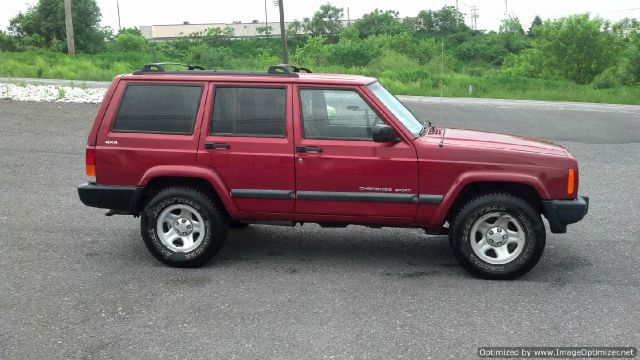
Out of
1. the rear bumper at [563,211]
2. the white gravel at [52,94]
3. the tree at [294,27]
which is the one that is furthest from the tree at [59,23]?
the rear bumper at [563,211]

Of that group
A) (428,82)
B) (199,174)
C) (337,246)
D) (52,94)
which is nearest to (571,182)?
(337,246)

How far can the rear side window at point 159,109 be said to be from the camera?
6.05m

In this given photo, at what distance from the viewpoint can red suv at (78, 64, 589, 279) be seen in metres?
5.69

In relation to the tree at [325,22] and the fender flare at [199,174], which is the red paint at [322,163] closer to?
the fender flare at [199,174]

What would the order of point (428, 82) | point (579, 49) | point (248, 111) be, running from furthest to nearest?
point (579, 49)
point (428, 82)
point (248, 111)

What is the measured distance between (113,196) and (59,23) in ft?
191

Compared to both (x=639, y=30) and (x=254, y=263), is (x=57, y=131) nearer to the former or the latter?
(x=254, y=263)

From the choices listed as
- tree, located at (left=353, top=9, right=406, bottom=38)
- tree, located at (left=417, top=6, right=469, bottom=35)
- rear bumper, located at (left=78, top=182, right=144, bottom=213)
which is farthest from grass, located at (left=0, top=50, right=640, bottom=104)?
tree, located at (left=417, top=6, right=469, bottom=35)

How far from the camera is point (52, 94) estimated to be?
18.7 meters

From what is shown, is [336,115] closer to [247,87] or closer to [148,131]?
[247,87]

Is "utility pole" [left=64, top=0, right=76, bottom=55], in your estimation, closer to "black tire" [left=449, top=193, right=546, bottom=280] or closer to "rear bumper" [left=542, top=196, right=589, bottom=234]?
"black tire" [left=449, top=193, right=546, bottom=280]

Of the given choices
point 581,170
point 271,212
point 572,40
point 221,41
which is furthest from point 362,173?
point 221,41

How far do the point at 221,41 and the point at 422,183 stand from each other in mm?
94936

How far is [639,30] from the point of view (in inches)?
2076
